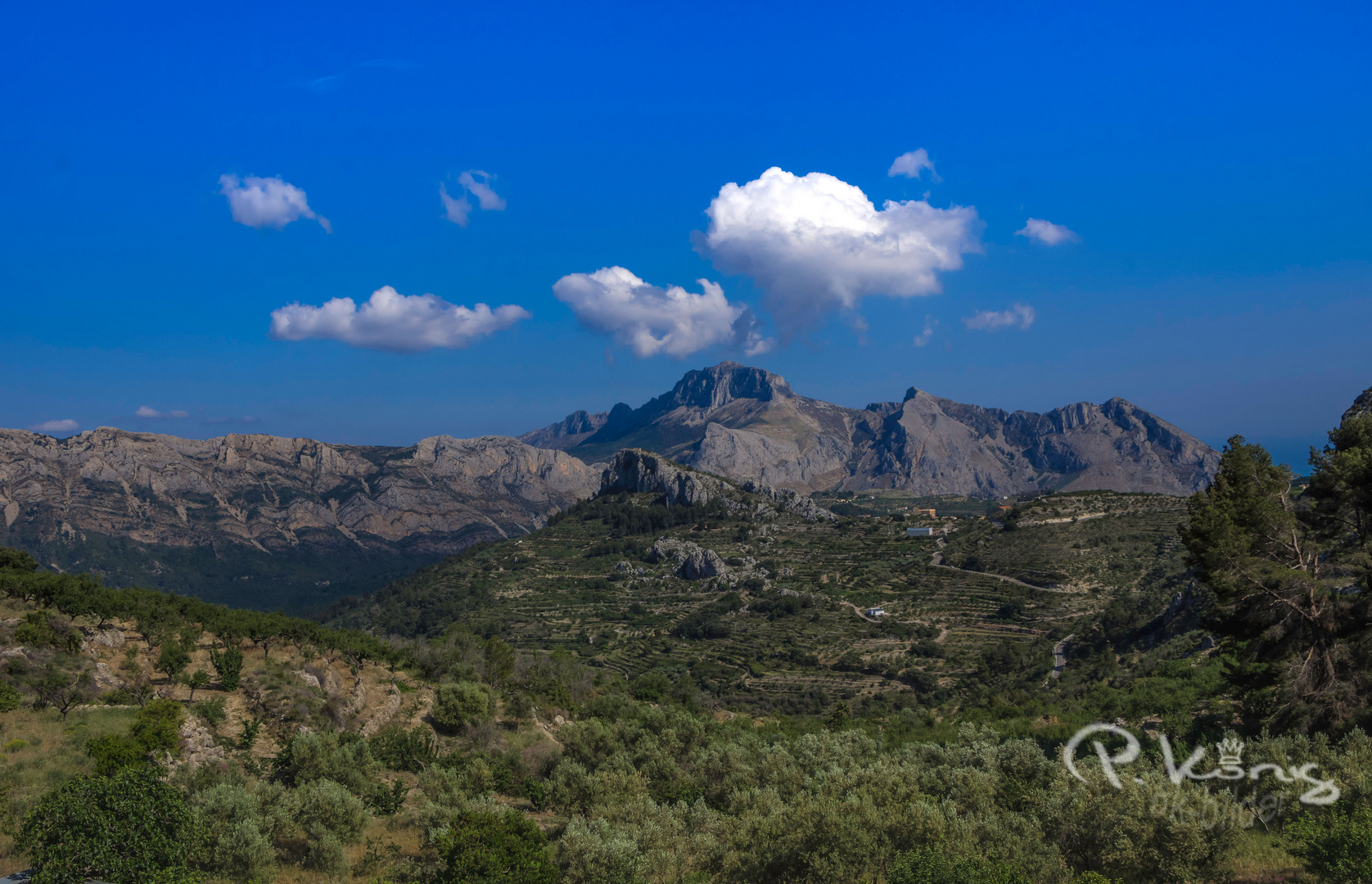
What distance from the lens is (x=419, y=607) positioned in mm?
129625

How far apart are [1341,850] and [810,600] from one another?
87.3m

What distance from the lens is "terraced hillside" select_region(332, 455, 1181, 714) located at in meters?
71.8

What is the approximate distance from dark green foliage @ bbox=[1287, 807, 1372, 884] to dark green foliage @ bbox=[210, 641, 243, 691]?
41.3 m

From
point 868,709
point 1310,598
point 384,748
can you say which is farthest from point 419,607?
point 1310,598

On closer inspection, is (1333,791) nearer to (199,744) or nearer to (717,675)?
(199,744)

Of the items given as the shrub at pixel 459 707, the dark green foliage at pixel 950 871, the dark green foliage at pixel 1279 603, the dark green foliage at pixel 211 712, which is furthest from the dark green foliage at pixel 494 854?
the dark green foliage at pixel 1279 603

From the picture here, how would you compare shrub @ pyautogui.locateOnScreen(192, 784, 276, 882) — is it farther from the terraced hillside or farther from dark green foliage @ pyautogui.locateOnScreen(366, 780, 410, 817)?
the terraced hillside

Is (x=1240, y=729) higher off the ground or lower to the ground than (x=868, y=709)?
higher

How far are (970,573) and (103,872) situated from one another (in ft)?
329

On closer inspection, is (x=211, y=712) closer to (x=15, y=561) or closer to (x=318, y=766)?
(x=318, y=766)

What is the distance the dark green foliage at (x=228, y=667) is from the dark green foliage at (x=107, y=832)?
61.7 ft

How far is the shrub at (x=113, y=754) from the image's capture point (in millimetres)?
20375

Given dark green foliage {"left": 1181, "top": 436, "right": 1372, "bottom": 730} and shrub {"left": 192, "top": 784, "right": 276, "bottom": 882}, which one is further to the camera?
dark green foliage {"left": 1181, "top": 436, "right": 1372, "bottom": 730}

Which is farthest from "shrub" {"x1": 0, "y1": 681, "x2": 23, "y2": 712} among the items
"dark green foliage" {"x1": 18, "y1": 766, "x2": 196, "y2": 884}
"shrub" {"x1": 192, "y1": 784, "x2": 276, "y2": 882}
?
"shrub" {"x1": 192, "y1": 784, "x2": 276, "y2": 882}
